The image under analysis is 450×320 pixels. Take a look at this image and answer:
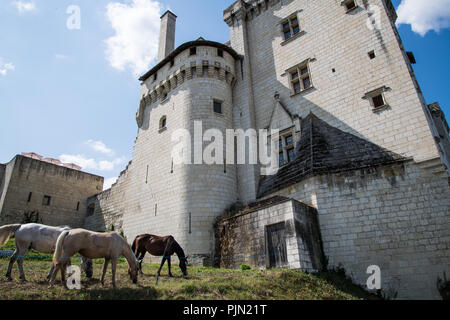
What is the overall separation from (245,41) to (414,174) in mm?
13183

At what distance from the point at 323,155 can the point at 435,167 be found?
3.84 m

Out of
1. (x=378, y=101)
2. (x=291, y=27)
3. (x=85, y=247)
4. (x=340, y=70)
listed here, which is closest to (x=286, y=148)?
(x=378, y=101)

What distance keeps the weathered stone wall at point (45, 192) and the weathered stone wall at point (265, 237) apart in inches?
577

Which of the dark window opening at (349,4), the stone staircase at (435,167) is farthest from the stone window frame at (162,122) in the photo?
the stone staircase at (435,167)

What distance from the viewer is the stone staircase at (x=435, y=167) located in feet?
31.9

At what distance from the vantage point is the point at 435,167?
32.6ft

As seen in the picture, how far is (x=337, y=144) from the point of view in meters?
12.5

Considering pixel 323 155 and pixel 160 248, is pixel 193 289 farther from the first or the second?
pixel 323 155

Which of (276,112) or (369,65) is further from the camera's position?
(276,112)

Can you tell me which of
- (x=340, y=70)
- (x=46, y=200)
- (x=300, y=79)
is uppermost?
(x=300, y=79)
